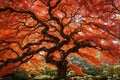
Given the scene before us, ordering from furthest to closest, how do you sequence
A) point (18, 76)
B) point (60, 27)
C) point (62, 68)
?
point (18, 76)
point (62, 68)
point (60, 27)

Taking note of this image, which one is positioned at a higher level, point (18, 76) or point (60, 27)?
point (60, 27)

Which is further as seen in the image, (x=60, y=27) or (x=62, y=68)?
(x=62, y=68)

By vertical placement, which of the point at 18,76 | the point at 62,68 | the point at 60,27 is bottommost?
the point at 62,68

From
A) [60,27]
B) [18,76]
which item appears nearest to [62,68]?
[60,27]

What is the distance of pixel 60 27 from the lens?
14.8m

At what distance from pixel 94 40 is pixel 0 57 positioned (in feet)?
19.9

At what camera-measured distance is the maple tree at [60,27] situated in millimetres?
12812

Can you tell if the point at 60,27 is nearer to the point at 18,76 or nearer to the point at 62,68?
the point at 62,68

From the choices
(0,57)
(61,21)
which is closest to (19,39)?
(0,57)

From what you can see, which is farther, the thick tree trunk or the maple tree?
the thick tree trunk

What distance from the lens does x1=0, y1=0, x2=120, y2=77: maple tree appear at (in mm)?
12812

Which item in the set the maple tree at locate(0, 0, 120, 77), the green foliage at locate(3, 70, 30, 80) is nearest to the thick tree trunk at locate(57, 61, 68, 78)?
the maple tree at locate(0, 0, 120, 77)

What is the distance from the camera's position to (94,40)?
51.1 ft

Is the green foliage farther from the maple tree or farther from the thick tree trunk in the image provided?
the thick tree trunk
